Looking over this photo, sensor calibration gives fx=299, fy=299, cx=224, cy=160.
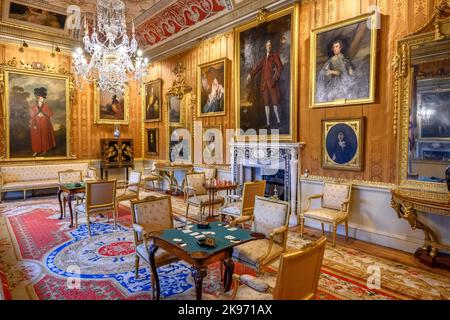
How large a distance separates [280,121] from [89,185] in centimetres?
427

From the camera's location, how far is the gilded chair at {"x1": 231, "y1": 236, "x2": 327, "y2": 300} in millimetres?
2129

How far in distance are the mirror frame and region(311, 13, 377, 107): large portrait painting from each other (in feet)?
1.34

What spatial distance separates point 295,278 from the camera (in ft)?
7.30

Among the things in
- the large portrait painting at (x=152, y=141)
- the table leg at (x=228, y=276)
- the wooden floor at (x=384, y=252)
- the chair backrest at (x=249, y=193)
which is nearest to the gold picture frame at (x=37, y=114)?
the large portrait painting at (x=152, y=141)

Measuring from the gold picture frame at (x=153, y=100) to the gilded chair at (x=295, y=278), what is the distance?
9.26m

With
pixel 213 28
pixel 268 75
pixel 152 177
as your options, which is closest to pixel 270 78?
pixel 268 75

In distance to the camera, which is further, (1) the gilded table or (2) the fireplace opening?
(2) the fireplace opening

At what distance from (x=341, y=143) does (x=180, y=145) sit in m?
5.72

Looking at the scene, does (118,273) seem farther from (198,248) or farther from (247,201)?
(247,201)

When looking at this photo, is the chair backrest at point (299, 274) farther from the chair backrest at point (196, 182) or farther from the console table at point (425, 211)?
the chair backrest at point (196, 182)

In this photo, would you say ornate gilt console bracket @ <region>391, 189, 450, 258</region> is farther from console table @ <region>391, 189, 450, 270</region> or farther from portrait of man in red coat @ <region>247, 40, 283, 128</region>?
portrait of man in red coat @ <region>247, 40, 283, 128</region>

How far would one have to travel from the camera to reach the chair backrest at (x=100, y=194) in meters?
5.81

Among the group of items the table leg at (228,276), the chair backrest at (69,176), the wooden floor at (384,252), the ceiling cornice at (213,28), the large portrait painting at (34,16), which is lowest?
the wooden floor at (384,252)

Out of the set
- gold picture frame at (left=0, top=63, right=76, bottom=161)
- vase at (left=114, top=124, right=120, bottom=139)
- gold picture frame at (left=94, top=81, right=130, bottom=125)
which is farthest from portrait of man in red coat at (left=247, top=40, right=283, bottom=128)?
gold picture frame at (left=0, top=63, right=76, bottom=161)
